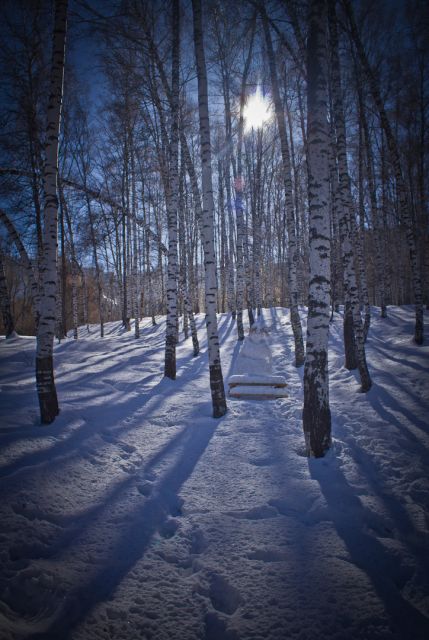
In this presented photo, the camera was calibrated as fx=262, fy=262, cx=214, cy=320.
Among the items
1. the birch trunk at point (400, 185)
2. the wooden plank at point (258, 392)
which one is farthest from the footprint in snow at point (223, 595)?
the birch trunk at point (400, 185)

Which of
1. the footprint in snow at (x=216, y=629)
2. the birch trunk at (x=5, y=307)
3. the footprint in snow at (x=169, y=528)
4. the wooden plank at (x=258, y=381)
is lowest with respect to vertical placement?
the footprint in snow at (x=169, y=528)

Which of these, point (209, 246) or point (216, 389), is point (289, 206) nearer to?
point (209, 246)

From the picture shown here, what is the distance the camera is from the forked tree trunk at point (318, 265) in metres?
3.68

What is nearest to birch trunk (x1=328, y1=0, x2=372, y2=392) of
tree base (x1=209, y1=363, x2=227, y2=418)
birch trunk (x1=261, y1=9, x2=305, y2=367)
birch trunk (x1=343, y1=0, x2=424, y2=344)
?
birch trunk (x1=261, y1=9, x2=305, y2=367)

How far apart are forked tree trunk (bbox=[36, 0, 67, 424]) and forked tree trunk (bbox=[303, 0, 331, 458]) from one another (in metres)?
3.95

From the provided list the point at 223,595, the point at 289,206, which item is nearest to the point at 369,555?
the point at 223,595

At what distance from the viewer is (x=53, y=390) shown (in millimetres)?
4457

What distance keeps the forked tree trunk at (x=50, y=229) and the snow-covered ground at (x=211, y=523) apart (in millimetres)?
490

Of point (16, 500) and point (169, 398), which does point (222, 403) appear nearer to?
point (169, 398)

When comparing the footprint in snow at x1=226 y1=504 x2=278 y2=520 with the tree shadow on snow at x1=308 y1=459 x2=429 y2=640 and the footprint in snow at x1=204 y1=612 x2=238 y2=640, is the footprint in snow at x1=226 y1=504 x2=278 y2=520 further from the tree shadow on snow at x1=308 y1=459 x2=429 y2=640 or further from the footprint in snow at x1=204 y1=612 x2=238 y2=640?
the footprint in snow at x1=204 y1=612 x2=238 y2=640

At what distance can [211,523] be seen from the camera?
8.79ft

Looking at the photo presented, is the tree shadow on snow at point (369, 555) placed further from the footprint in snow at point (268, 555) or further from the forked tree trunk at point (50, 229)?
the forked tree trunk at point (50, 229)

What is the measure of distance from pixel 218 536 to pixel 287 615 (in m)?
0.84

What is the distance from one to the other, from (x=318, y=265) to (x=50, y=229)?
170 inches
